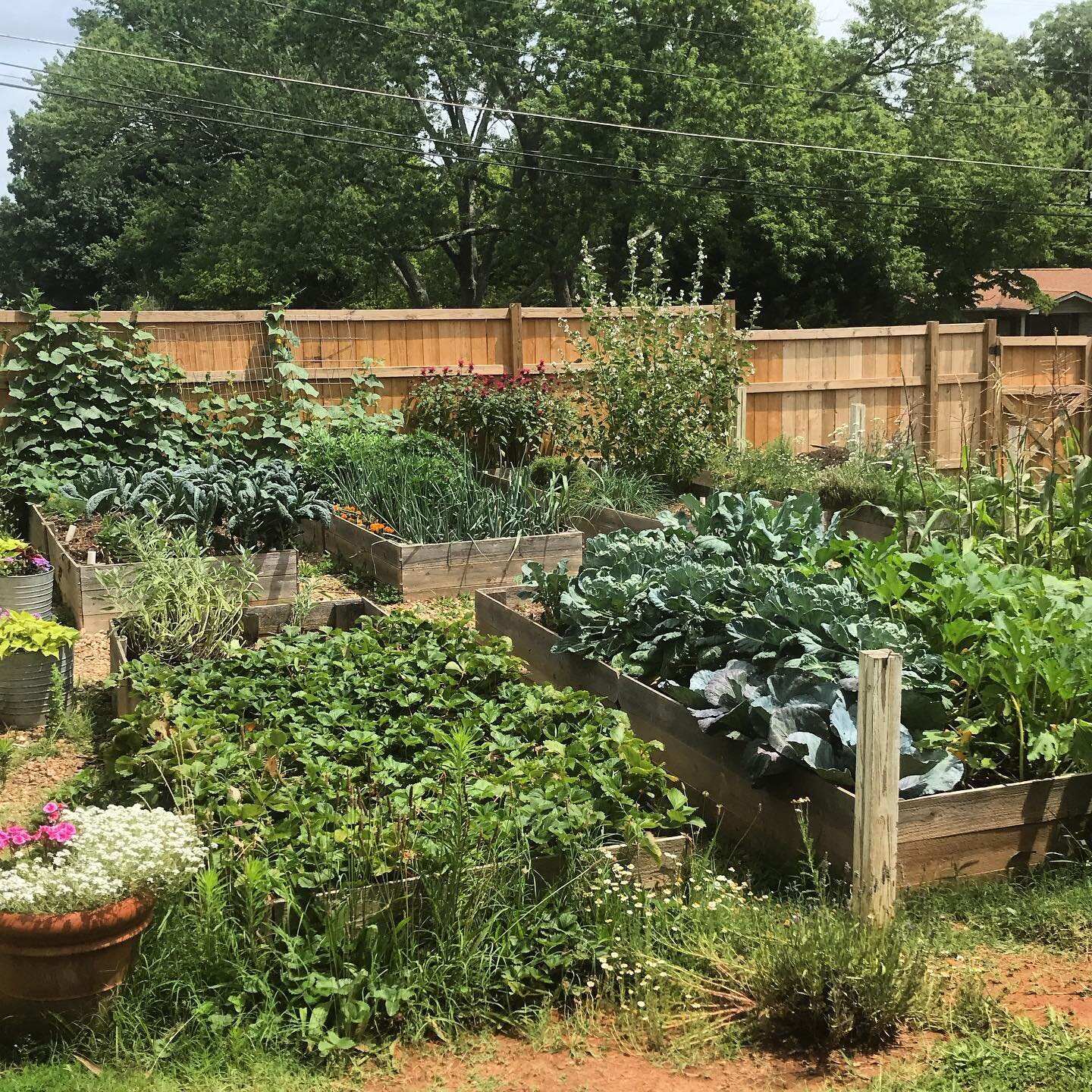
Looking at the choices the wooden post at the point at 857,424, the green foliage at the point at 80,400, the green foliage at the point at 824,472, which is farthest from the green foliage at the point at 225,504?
the wooden post at the point at 857,424

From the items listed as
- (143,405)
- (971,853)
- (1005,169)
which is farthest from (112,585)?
(1005,169)

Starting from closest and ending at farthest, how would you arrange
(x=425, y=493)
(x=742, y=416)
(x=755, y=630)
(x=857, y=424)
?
1. (x=755, y=630)
2. (x=425, y=493)
3. (x=857, y=424)
4. (x=742, y=416)

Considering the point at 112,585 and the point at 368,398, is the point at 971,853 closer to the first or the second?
the point at 112,585

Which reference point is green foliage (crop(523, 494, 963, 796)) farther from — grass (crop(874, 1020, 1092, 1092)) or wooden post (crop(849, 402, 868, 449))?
wooden post (crop(849, 402, 868, 449))

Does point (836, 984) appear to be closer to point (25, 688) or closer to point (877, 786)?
point (877, 786)

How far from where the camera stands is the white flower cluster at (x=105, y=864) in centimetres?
288

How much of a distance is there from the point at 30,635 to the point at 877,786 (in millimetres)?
3660

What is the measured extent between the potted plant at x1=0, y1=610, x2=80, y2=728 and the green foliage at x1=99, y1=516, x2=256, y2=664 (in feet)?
1.27

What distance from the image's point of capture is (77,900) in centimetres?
289

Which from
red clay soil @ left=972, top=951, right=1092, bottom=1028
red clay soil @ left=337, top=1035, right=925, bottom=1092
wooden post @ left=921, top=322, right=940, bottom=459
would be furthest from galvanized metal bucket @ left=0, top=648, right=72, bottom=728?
wooden post @ left=921, top=322, right=940, bottom=459

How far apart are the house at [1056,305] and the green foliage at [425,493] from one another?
28767 mm

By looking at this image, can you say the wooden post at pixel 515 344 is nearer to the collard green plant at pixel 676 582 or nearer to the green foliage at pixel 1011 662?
the collard green plant at pixel 676 582

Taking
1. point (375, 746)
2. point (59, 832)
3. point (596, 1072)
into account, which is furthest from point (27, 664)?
point (596, 1072)

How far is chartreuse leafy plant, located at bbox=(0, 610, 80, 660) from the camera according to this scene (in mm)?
4957
